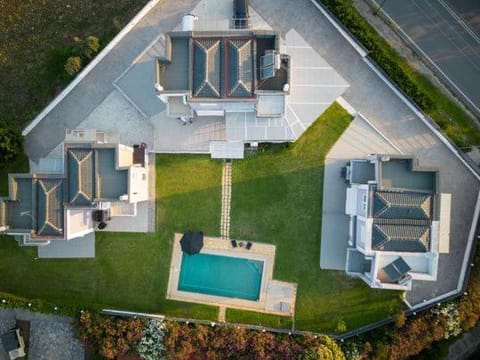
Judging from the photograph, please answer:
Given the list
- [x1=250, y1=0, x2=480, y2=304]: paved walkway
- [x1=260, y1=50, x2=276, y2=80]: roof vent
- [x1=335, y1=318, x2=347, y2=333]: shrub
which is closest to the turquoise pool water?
[x1=335, y1=318, x2=347, y2=333]: shrub

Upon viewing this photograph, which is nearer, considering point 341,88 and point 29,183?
point 29,183

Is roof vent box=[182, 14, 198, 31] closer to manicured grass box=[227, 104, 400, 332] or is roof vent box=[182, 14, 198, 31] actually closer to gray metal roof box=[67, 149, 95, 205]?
manicured grass box=[227, 104, 400, 332]

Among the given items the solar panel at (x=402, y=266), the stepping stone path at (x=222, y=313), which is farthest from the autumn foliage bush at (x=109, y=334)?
the solar panel at (x=402, y=266)

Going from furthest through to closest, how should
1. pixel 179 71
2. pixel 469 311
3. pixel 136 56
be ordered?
pixel 136 56, pixel 469 311, pixel 179 71

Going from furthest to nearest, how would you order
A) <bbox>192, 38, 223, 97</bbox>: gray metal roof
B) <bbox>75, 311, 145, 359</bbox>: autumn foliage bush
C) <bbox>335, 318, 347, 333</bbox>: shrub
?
1. <bbox>335, 318, 347, 333</bbox>: shrub
2. <bbox>75, 311, 145, 359</bbox>: autumn foliage bush
3. <bbox>192, 38, 223, 97</bbox>: gray metal roof

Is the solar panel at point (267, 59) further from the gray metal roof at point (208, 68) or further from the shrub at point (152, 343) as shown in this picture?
the shrub at point (152, 343)

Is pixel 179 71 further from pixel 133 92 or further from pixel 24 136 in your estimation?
pixel 24 136

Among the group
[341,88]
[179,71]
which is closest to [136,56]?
[179,71]
